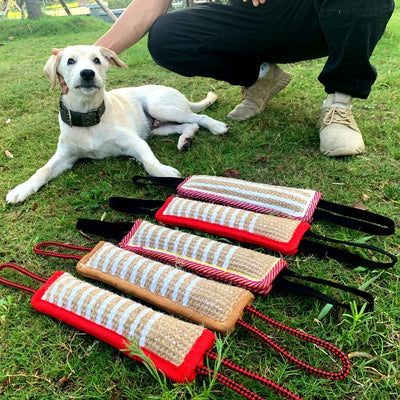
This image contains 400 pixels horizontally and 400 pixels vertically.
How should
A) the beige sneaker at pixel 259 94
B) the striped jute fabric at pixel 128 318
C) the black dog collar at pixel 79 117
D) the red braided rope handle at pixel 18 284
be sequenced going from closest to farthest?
the striped jute fabric at pixel 128 318 → the red braided rope handle at pixel 18 284 → the black dog collar at pixel 79 117 → the beige sneaker at pixel 259 94

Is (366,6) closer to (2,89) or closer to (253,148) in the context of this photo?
(253,148)

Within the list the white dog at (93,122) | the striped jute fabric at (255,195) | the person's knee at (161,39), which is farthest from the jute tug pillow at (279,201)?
the person's knee at (161,39)

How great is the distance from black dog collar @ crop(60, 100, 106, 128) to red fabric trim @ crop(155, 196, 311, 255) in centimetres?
98

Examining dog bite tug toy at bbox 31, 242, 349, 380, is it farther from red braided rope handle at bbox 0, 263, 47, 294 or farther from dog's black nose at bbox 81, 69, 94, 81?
dog's black nose at bbox 81, 69, 94, 81

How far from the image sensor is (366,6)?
7.18ft

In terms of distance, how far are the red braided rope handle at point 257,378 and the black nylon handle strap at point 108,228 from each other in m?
0.88

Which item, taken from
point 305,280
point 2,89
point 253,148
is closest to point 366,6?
point 253,148

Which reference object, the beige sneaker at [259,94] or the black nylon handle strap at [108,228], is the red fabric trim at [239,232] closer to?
the black nylon handle strap at [108,228]

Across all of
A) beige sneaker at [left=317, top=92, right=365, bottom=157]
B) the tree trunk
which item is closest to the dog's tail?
beige sneaker at [left=317, top=92, right=365, bottom=157]

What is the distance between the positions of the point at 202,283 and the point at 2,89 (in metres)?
4.68

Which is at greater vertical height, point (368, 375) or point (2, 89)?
point (368, 375)

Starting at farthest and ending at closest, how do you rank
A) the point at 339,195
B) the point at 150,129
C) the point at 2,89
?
the point at 2,89
the point at 150,129
the point at 339,195

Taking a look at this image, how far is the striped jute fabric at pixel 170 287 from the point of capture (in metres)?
1.33

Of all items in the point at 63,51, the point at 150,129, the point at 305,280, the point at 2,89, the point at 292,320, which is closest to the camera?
the point at 292,320
